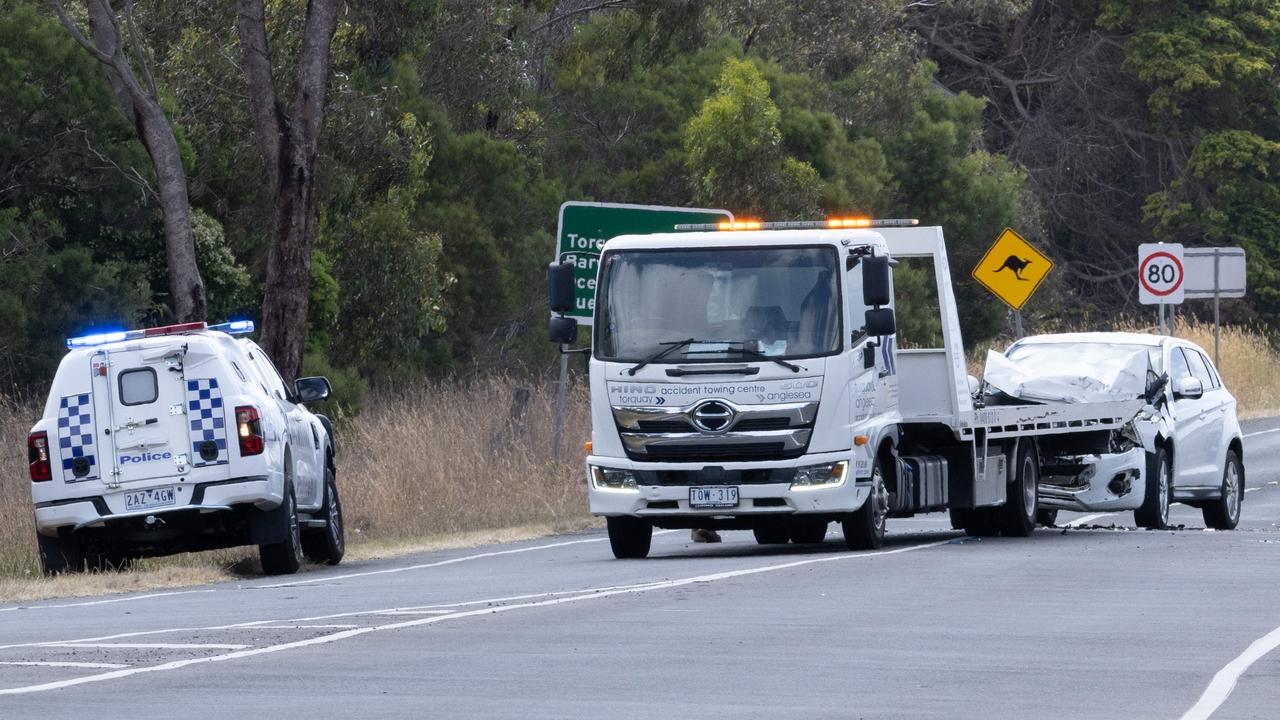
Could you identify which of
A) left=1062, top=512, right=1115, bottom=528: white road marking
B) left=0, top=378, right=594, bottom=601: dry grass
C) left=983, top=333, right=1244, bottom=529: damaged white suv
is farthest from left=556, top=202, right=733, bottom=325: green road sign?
left=1062, top=512, right=1115, bottom=528: white road marking

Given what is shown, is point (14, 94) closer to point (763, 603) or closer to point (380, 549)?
point (380, 549)

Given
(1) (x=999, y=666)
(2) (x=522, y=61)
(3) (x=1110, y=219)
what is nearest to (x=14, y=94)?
(2) (x=522, y=61)

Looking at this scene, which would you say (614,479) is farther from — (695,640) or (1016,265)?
(1016,265)

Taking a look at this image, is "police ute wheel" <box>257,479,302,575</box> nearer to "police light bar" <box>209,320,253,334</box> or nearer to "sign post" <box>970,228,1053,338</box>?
"police light bar" <box>209,320,253,334</box>

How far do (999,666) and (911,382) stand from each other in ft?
28.3

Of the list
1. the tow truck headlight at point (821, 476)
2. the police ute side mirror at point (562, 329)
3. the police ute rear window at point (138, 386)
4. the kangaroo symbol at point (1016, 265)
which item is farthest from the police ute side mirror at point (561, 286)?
the kangaroo symbol at point (1016, 265)

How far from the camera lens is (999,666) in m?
10.3

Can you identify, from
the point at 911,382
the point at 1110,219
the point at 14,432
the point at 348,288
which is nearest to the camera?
the point at 911,382

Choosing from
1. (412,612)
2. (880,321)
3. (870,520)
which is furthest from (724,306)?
(412,612)

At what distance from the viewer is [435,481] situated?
2400cm

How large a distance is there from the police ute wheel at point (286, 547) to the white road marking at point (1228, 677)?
26.1 ft

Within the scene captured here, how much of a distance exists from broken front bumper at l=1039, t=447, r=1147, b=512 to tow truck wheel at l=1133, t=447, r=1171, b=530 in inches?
9.1

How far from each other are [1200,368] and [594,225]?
6.85m

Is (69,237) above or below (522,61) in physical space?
below
